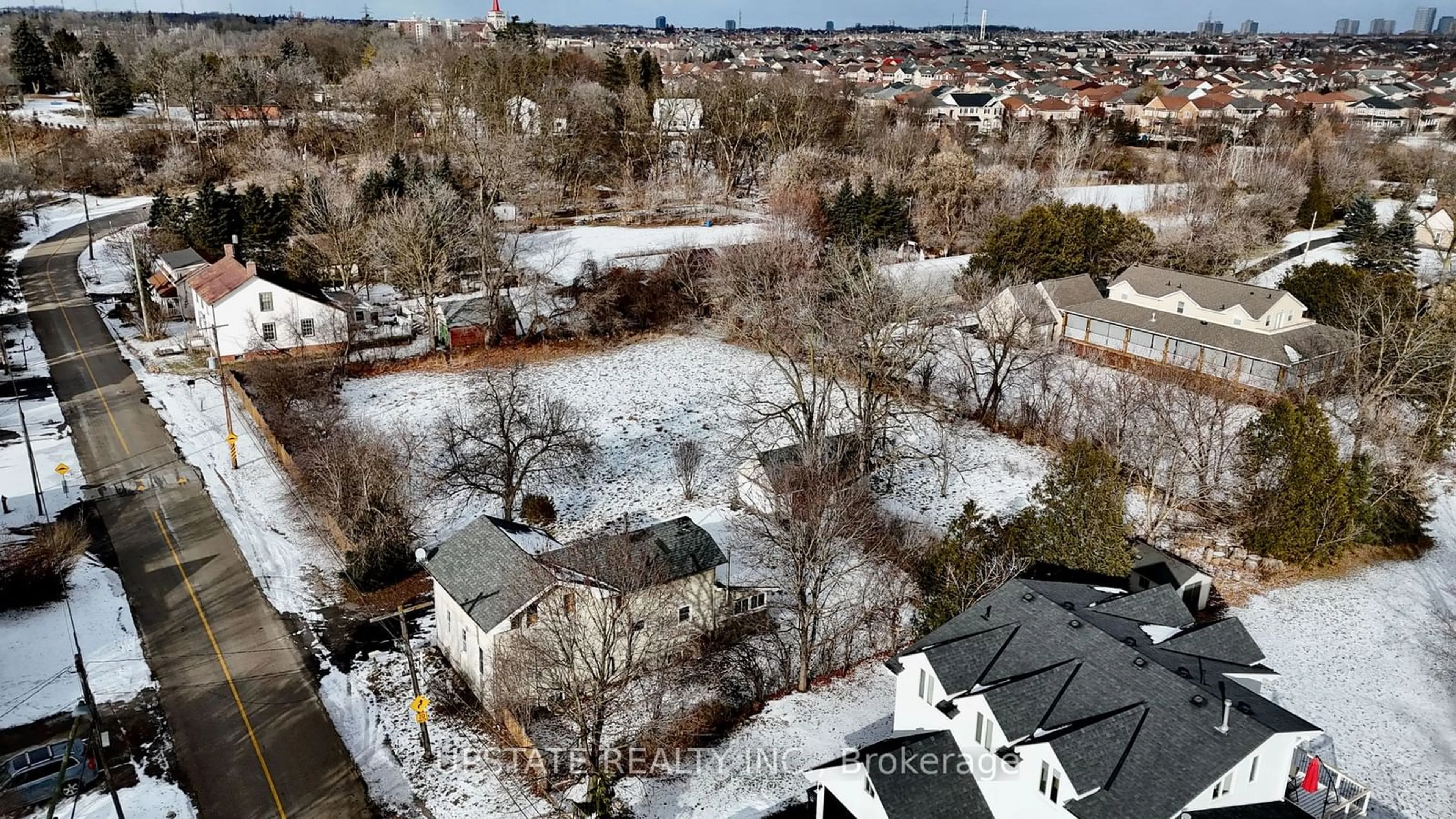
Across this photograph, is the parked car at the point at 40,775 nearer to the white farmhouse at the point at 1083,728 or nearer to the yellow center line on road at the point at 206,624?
the yellow center line on road at the point at 206,624

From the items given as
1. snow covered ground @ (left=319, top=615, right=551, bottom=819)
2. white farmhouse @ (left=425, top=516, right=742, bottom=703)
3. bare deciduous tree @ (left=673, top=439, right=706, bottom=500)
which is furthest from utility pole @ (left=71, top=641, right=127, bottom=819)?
bare deciduous tree @ (left=673, top=439, right=706, bottom=500)

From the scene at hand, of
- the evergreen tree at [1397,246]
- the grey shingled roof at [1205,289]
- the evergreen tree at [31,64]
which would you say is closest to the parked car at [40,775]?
the grey shingled roof at [1205,289]

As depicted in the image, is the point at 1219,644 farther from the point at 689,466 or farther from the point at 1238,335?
the point at 1238,335

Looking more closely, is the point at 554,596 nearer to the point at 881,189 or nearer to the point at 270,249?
the point at 270,249

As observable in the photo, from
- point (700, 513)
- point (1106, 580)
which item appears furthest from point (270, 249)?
point (1106, 580)

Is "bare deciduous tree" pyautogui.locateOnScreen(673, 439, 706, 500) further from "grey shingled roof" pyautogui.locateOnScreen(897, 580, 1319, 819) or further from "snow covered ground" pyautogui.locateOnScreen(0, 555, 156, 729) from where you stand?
"snow covered ground" pyautogui.locateOnScreen(0, 555, 156, 729)

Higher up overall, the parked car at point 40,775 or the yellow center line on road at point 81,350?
the yellow center line on road at point 81,350

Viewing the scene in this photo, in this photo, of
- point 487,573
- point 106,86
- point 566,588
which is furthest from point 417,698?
point 106,86
